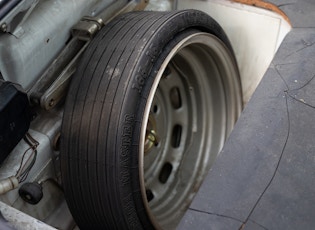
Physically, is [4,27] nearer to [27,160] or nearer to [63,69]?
[63,69]

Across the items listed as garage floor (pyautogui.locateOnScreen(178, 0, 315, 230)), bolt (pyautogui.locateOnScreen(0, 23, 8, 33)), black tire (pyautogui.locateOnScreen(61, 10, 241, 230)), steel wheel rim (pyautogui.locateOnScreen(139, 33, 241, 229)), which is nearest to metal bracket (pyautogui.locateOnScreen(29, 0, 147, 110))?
black tire (pyautogui.locateOnScreen(61, 10, 241, 230))

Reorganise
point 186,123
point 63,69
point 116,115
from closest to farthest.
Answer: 1. point 116,115
2. point 63,69
3. point 186,123

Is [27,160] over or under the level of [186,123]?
over

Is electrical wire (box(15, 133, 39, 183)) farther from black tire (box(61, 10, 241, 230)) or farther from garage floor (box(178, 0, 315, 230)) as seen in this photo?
garage floor (box(178, 0, 315, 230))

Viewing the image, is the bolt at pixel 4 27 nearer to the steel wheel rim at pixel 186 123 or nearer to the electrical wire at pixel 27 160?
the electrical wire at pixel 27 160

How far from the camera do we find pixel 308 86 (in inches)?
63.4

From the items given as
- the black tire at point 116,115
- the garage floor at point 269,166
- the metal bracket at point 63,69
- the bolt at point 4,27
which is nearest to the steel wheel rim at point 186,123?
the black tire at point 116,115

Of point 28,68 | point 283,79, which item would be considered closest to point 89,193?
point 28,68

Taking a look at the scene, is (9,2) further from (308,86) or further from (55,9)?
(308,86)

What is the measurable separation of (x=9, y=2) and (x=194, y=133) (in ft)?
3.90

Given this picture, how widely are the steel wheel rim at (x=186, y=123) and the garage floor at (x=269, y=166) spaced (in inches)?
21.6

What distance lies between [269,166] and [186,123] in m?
0.97

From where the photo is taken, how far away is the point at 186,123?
2.35 metres

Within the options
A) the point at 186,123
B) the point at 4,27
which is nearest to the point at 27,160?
the point at 4,27
